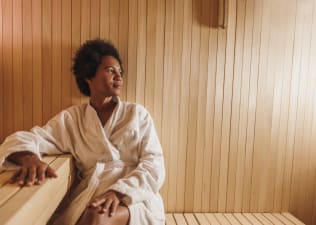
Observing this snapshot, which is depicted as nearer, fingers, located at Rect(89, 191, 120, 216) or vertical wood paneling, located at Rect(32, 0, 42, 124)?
fingers, located at Rect(89, 191, 120, 216)

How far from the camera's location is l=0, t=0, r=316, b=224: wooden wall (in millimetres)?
1833

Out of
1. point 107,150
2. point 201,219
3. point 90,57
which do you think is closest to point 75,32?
point 90,57

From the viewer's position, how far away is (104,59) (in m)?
1.67

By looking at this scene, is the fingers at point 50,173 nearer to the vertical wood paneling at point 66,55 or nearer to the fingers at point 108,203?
the fingers at point 108,203

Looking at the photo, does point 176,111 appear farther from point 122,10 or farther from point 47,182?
point 47,182

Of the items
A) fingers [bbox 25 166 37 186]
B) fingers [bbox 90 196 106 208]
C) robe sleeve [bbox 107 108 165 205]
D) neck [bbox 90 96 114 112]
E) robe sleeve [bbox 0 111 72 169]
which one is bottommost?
fingers [bbox 90 196 106 208]

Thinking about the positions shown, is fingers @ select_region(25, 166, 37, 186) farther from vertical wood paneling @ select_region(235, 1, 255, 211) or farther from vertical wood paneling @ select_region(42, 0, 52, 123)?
vertical wood paneling @ select_region(235, 1, 255, 211)

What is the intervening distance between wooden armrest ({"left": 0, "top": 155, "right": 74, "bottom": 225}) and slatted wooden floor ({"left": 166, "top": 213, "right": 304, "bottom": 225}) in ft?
2.72

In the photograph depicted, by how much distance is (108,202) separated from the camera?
1.23 meters

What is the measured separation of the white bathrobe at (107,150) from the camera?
1383 millimetres

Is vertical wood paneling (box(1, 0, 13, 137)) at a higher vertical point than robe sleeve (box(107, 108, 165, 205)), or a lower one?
higher

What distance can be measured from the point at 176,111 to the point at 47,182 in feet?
3.45

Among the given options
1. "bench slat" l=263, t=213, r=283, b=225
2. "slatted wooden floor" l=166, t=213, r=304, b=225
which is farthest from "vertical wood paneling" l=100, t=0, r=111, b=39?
"bench slat" l=263, t=213, r=283, b=225

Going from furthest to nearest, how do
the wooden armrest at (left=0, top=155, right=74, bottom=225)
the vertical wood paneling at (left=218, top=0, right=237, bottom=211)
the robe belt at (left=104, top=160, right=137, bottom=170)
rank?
the vertical wood paneling at (left=218, top=0, right=237, bottom=211)
the robe belt at (left=104, top=160, right=137, bottom=170)
the wooden armrest at (left=0, top=155, right=74, bottom=225)
